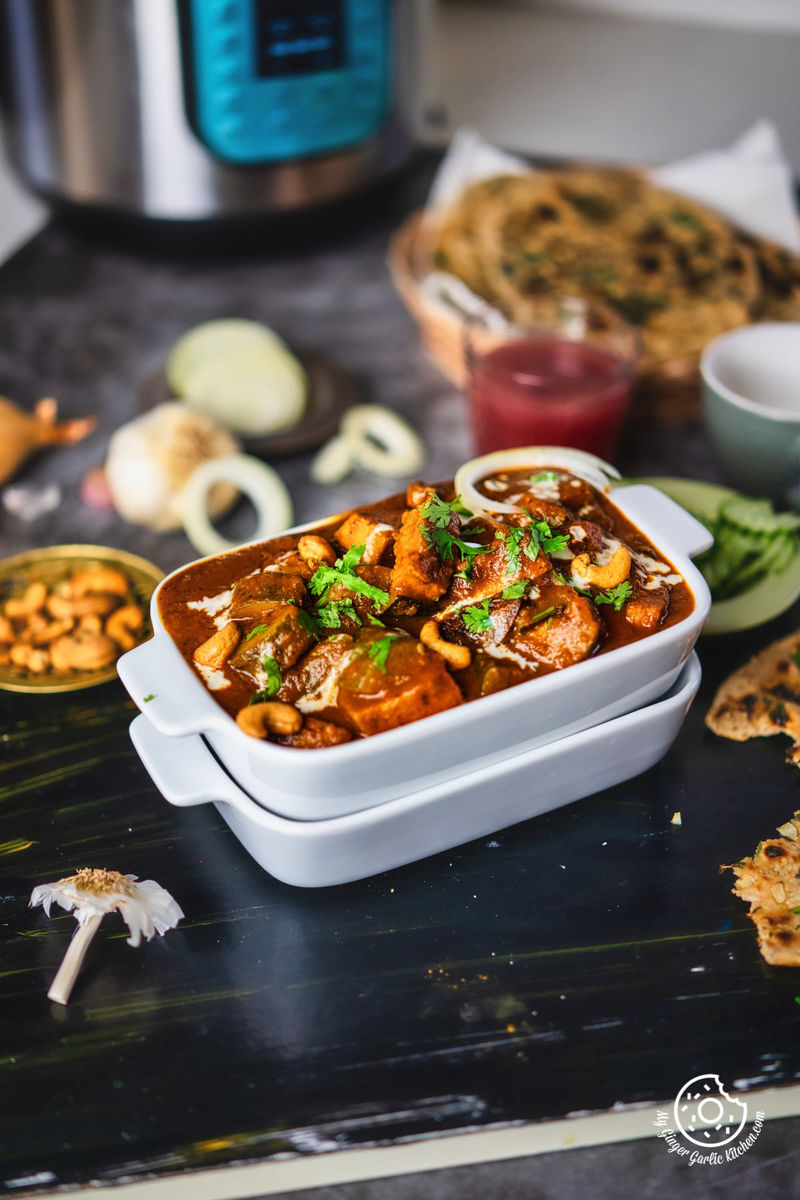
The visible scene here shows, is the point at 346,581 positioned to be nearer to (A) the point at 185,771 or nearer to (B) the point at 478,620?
(B) the point at 478,620

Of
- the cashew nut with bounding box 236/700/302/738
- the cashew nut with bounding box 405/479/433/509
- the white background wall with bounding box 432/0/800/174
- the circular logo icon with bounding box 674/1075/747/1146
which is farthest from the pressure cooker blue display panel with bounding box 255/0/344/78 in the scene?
the circular logo icon with bounding box 674/1075/747/1146

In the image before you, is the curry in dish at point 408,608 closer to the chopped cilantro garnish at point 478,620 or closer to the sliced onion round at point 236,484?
the chopped cilantro garnish at point 478,620

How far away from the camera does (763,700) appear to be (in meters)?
1.65

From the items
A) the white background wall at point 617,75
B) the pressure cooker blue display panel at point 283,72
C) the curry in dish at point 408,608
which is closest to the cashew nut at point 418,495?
the curry in dish at point 408,608

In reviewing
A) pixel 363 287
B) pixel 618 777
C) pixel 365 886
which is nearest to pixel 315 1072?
pixel 365 886

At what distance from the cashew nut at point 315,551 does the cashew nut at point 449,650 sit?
19 cm

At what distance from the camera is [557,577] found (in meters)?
1.34

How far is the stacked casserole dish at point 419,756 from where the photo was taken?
1189 millimetres

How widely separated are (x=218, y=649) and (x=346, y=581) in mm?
183

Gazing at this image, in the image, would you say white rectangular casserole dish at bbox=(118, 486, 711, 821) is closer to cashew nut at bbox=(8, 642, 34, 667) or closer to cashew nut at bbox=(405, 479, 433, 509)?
cashew nut at bbox=(405, 479, 433, 509)

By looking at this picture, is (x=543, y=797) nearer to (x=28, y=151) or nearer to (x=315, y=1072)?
(x=315, y=1072)

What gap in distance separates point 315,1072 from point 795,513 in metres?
1.33

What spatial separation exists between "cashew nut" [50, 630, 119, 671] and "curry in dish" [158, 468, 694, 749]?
378mm

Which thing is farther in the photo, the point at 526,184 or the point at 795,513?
the point at 526,184
